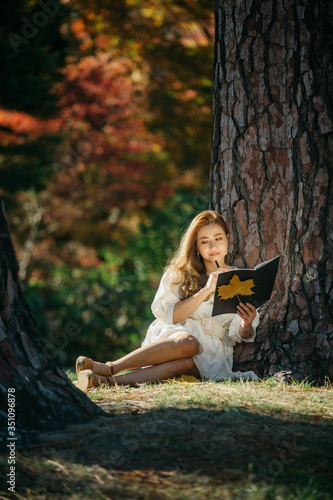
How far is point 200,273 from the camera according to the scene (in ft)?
12.8

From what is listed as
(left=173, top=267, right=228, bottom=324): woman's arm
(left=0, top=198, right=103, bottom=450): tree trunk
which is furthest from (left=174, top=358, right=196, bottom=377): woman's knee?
(left=0, top=198, right=103, bottom=450): tree trunk

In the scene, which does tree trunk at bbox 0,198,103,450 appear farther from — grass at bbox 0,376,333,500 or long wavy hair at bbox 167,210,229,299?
long wavy hair at bbox 167,210,229,299

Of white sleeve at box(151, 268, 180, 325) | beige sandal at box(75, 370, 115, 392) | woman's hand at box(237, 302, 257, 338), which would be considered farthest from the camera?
white sleeve at box(151, 268, 180, 325)

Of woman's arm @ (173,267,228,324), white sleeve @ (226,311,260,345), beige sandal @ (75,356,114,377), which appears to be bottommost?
beige sandal @ (75,356,114,377)

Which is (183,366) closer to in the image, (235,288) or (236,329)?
(236,329)

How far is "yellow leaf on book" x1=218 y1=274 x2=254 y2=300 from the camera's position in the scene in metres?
3.22

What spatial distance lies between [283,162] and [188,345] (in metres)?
1.23

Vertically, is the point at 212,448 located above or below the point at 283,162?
below

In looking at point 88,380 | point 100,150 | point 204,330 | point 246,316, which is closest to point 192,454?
point 88,380

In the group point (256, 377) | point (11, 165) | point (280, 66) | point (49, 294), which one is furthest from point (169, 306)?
point (11, 165)

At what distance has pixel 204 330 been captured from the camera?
373 centimetres

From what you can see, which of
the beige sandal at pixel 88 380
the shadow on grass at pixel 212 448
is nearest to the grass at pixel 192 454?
the shadow on grass at pixel 212 448

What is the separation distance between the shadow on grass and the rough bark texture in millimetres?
1018

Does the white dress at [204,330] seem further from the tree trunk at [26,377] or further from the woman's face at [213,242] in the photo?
the tree trunk at [26,377]
